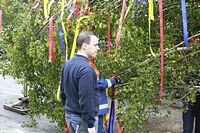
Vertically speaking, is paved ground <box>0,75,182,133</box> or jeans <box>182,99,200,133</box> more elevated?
jeans <box>182,99,200,133</box>

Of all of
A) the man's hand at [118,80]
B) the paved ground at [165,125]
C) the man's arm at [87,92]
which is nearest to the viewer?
the man's arm at [87,92]

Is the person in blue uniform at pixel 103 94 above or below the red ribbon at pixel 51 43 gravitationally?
below

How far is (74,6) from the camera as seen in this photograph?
4.61m

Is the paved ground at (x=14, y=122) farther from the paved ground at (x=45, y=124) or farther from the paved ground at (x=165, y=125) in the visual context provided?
the paved ground at (x=165, y=125)

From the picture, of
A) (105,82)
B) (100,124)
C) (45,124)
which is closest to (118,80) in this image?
(105,82)

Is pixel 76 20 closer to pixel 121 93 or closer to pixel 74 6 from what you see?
pixel 74 6

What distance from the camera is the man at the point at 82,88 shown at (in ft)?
11.8

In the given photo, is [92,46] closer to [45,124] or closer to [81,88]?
[81,88]

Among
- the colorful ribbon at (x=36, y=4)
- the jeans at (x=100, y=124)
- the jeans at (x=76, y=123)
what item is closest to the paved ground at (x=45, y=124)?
the jeans at (x=100, y=124)

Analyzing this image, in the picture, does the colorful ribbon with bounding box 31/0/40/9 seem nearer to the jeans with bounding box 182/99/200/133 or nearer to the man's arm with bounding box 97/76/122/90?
the man's arm with bounding box 97/76/122/90

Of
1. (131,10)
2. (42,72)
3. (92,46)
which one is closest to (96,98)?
(92,46)

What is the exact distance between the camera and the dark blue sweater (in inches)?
141

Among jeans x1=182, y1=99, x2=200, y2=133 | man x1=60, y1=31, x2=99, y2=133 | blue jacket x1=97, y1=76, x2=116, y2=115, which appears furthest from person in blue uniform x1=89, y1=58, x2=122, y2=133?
jeans x1=182, y1=99, x2=200, y2=133

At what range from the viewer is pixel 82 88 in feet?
11.7
